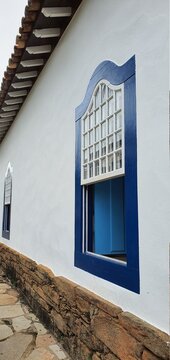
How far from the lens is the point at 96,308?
2633 mm

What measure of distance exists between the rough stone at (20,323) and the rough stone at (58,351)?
2.64 ft

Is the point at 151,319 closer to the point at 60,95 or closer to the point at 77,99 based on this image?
the point at 77,99

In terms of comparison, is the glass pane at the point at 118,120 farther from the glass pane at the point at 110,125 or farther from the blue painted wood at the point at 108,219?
the blue painted wood at the point at 108,219

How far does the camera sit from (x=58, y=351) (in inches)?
130

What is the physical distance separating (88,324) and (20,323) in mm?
1913

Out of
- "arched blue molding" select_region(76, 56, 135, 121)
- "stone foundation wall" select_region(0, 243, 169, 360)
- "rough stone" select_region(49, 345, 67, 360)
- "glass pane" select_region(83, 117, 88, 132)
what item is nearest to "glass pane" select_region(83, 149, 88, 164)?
"glass pane" select_region(83, 117, 88, 132)

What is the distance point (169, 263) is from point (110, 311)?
0.83 m

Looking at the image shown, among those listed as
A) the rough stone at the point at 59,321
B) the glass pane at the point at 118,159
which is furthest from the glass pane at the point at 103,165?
the rough stone at the point at 59,321

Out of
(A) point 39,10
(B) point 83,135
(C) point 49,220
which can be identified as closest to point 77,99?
(B) point 83,135

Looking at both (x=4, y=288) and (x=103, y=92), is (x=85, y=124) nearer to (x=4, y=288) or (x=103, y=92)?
(x=103, y=92)

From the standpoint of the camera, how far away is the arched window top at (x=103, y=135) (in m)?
2.61

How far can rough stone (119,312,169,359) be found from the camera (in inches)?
70.7

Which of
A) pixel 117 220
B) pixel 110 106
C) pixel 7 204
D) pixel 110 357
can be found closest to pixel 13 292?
pixel 7 204

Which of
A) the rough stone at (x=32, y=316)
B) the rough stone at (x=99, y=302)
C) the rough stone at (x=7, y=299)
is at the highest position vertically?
the rough stone at (x=99, y=302)
